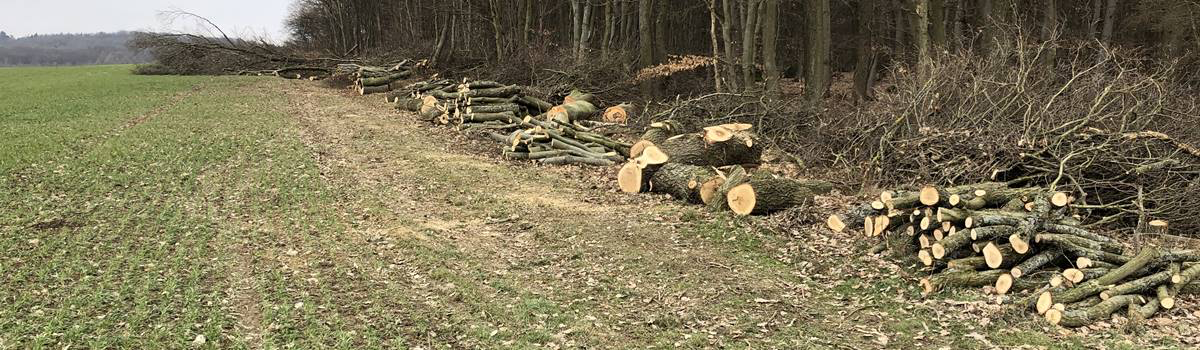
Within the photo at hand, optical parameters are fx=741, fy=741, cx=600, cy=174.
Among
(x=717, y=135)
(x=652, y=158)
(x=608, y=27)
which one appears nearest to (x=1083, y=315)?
(x=652, y=158)

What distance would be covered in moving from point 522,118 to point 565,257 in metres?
8.96

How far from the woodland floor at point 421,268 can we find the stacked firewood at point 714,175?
24 centimetres

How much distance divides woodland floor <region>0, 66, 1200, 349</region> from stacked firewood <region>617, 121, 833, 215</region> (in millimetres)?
245

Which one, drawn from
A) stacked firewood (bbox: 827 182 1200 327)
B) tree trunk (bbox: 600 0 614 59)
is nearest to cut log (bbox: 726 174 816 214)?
stacked firewood (bbox: 827 182 1200 327)

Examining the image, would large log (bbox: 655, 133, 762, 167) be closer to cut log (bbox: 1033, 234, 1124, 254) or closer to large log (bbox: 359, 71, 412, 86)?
cut log (bbox: 1033, 234, 1124, 254)

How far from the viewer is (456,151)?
1212cm

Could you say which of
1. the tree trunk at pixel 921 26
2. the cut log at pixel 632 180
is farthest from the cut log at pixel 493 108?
the tree trunk at pixel 921 26

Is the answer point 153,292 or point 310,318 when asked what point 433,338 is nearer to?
point 310,318

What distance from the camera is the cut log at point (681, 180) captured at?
27.4 feet

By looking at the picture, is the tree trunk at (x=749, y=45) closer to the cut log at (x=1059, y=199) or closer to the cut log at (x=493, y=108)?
the cut log at (x=493, y=108)

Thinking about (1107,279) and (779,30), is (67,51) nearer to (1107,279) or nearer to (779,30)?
(779,30)

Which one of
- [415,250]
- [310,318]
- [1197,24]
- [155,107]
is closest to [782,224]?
[415,250]

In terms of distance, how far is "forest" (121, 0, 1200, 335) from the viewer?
18.1 ft

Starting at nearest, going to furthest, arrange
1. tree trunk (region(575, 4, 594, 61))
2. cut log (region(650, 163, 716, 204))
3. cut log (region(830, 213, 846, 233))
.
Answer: cut log (region(830, 213, 846, 233)), cut log (region(650, 163, 716, 204)), tree trunk (region(575, 4, 594, 61))
